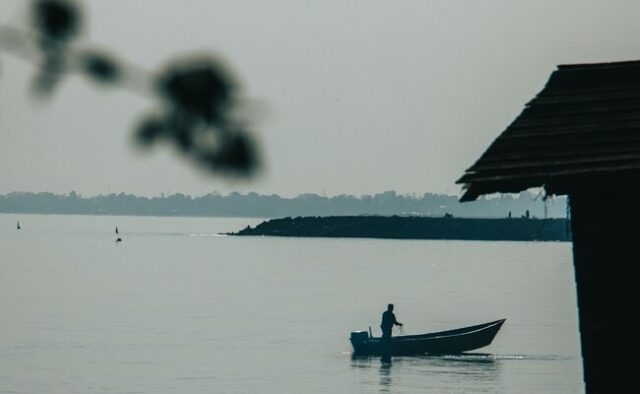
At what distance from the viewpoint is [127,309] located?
294 feet

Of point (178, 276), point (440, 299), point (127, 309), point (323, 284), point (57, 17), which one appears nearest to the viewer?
point (57, 17)

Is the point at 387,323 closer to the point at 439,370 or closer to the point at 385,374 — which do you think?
the point at 385,374

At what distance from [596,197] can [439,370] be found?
38.9m

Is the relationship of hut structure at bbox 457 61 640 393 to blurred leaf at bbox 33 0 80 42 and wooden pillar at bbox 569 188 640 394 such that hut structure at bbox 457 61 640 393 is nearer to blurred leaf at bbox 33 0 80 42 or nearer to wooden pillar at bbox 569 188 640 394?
wooden pillar at bbox 569 188 640 394

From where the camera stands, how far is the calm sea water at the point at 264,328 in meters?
48.9

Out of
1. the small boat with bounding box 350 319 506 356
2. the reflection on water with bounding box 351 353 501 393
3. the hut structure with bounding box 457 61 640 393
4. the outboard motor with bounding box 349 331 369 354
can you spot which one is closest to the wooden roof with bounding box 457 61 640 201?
the hut structure with bounding box 457 61 640 393

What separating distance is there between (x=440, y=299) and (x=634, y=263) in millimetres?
94196

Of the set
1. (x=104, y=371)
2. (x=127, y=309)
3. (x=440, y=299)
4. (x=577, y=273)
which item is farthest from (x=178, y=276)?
(x=577, y=273)

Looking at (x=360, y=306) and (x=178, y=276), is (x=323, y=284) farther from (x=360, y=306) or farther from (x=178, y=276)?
(x=360, y=306)

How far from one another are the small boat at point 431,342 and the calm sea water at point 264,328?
712mm

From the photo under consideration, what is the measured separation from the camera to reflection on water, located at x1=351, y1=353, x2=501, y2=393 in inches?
1857

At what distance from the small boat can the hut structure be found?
37.9 m

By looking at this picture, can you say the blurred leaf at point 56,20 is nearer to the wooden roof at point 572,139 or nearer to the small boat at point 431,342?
the wooden roof at point 572,139

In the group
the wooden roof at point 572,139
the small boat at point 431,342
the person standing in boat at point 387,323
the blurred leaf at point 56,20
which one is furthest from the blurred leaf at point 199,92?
the small boat at point 431,342
